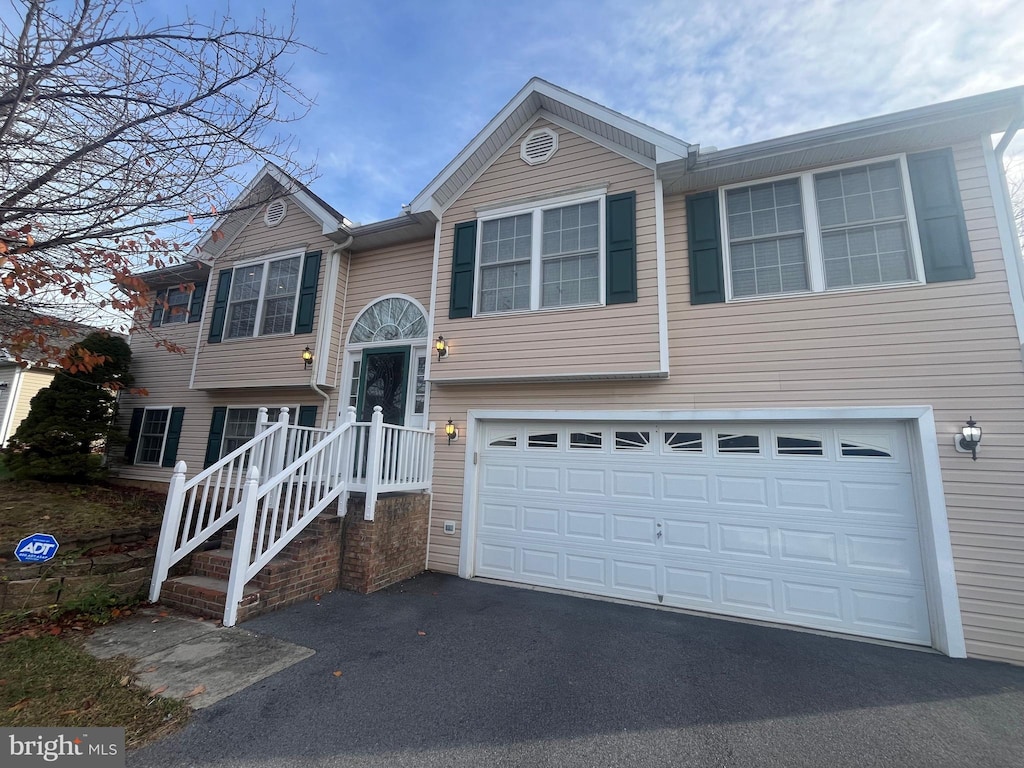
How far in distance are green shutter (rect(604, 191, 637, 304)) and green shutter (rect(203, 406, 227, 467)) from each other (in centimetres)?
774

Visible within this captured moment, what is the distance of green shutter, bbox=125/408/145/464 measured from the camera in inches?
378

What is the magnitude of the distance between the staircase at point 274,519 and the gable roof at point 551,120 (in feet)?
12.9

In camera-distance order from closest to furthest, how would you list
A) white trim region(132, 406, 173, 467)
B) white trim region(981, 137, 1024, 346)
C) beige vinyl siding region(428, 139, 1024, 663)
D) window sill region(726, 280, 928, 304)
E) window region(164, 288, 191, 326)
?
beige vinyl siding region(428, 139, 1024, 663), white trim region(981, 137, 1024, 346), window sill region(726, 280, 928, 304), white trim region(132, 406, 173, 467), window region(164, 288, 191, 326)

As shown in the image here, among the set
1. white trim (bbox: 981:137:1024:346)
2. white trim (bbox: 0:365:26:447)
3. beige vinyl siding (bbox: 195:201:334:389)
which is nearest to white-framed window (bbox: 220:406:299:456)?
beige vinyl siding (bbox: 195:201:334:389)

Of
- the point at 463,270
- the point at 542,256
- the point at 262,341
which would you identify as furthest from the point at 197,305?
the point at 542,256

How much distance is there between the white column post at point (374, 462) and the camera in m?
5.36

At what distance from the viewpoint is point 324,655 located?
144 inches

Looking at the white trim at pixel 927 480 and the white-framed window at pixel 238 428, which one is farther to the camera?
the white-framed window at pixel 238 428

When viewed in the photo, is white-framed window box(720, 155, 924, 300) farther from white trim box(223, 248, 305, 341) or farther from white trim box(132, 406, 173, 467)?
white trim box(132, 406, 173, 467)

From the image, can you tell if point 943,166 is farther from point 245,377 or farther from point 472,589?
point 245,377

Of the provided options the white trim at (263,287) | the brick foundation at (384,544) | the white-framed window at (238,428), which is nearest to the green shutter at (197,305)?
the white trim at (263,287)

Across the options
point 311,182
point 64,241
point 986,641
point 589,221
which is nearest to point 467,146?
point 589,221

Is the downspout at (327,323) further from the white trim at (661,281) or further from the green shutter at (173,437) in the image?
the white trim at (661,281)

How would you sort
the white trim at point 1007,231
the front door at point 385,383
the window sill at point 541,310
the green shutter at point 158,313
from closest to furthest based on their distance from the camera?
1. the white trim at point 1007,231
2. the window sill at point 541,310
3. the front door at point 385,383
4. the green shutter at point 158,313
